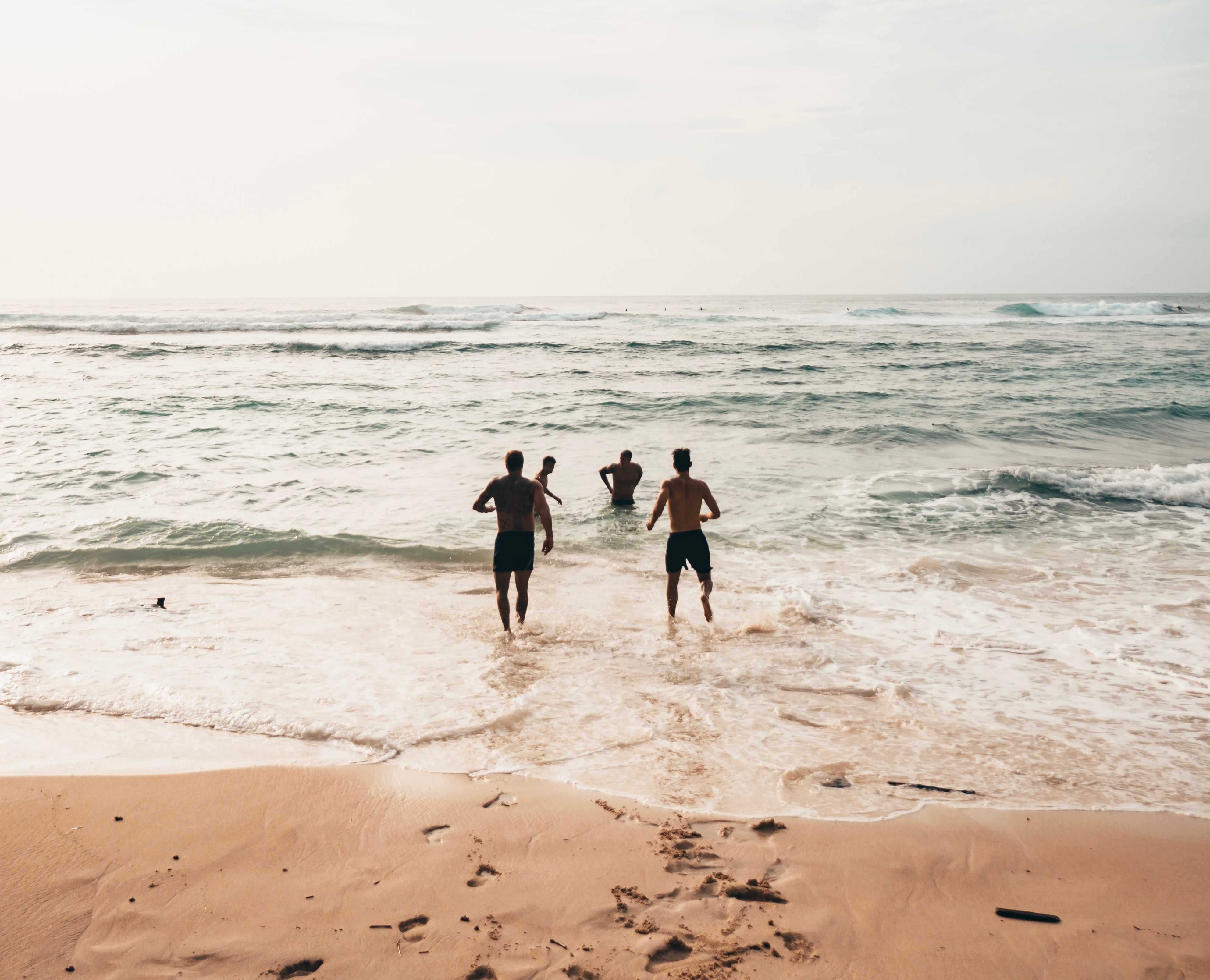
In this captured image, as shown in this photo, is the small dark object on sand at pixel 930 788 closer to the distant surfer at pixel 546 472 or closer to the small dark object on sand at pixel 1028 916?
the small dark object on sand at pixel 1028 916

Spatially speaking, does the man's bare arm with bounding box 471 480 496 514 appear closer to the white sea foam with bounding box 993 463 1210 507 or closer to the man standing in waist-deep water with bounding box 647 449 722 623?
the man standing in waist-deep water with bounding box 647 449 722 623

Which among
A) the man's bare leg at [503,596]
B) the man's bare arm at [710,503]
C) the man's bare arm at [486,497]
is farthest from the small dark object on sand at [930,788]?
the man's bare arm at [486,497]

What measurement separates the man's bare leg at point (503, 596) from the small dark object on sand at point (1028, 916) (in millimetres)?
4509

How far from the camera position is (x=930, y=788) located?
14.0 feet

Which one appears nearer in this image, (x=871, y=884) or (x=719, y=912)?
(x=719, y=912)

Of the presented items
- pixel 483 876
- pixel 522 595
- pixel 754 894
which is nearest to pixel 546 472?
pixel 522 595

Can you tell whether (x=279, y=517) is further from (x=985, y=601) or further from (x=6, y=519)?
(x=985, y=601)

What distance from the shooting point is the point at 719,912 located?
10.5ft

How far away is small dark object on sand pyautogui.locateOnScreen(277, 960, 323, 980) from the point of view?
2.85 metres

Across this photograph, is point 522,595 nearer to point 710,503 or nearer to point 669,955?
point 710,503

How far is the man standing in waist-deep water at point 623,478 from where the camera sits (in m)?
11.0

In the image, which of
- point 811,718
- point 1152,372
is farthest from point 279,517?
point 1152,372

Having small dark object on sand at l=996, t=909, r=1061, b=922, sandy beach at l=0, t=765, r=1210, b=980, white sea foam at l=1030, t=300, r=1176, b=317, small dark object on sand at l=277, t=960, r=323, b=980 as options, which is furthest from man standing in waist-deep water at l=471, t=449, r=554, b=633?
white sea foam at l=1030, t=300, r=1176, b=317

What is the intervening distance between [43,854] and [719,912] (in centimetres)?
314
